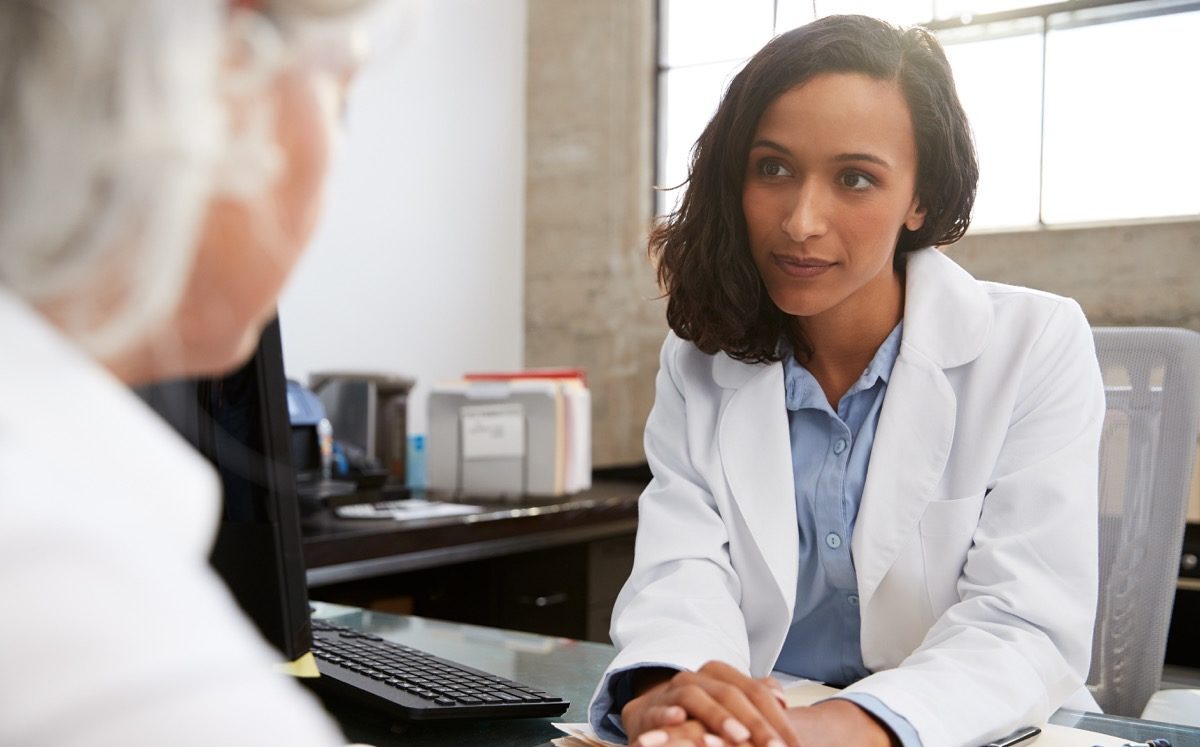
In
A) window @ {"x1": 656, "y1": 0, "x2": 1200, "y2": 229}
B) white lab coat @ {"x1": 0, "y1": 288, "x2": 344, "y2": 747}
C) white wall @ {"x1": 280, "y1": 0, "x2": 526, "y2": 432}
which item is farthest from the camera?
white wall @ {"x1": 280, "y1": 0, "x2": 526, "y2": 432}

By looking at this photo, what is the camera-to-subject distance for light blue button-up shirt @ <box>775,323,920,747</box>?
143 centimetres

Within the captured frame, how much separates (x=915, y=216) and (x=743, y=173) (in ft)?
0.84

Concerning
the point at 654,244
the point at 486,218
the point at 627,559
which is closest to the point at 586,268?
the point at 486,218

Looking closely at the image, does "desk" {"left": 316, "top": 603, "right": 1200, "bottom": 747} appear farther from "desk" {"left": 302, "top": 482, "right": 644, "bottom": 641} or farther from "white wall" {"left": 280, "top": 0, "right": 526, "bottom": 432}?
"white wall" {"left": 280, "top": 0, "right": 526, "bottom": 432}

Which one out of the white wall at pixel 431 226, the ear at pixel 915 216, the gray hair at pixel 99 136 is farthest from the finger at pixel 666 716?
the white wall at pixel 431 226

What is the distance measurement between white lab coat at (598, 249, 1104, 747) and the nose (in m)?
0.20

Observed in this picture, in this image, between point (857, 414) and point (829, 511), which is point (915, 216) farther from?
point (829, 511)

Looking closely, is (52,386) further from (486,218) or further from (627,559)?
(486,218)

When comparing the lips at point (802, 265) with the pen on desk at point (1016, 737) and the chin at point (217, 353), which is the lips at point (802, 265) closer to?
the pen on desk at point (1016, 737)

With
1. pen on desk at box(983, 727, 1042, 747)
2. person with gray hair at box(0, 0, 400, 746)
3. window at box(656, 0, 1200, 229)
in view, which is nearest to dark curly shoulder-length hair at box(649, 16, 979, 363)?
pen on desk at box(983, 727, 1042, 747)

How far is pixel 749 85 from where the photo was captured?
148cm

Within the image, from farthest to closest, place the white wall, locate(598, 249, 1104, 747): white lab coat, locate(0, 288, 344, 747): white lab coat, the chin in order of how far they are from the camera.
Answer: the white wall
locate(598, 249, 1104, 747): white lab coat
the chin
locate(0, 288, 344, 747): white lab coat

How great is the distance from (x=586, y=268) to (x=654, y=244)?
2.73 meters

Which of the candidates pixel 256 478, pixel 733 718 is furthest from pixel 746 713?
pixel 256 478
